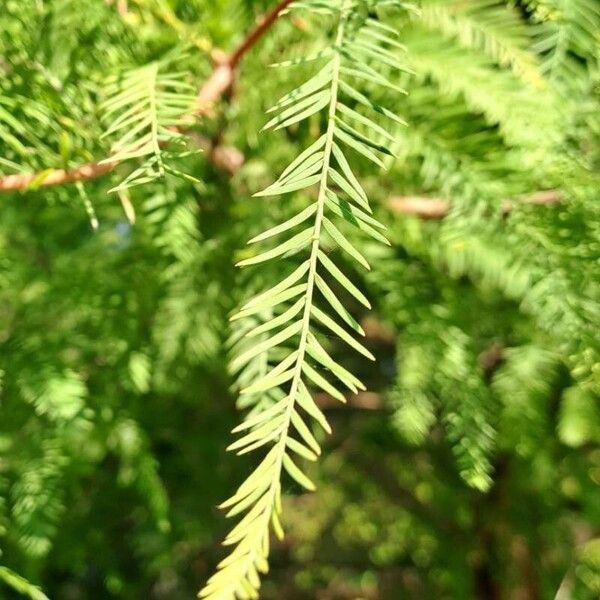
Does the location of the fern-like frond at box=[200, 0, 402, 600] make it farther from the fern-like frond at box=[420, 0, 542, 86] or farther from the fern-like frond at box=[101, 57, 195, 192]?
the fern-like frond at box=[420, 0, 542, 86]

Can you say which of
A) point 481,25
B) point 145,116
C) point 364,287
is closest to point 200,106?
point 145,116

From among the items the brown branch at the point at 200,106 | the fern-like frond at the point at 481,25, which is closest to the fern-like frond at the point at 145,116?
the brown branch at the point at 200,106

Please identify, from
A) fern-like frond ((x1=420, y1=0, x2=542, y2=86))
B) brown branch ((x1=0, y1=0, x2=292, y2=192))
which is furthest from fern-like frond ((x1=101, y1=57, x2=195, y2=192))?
fern-like frond ((x1=420, y1=0, x2=542, y2=86))

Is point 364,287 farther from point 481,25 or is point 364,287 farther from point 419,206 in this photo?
point 481,25

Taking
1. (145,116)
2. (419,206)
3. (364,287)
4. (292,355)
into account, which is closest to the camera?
(292,355)

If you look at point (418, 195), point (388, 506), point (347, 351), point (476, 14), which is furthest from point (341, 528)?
point (476, 14)

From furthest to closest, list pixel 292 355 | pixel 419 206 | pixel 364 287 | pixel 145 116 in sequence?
pixel 364 287
pixel 419 206
pixel 145 116
pixel 292 355

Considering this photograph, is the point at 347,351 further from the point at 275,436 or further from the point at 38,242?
the point at 275,436

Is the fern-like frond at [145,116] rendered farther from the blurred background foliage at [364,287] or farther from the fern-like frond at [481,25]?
the fern-like frond at [481,25]
